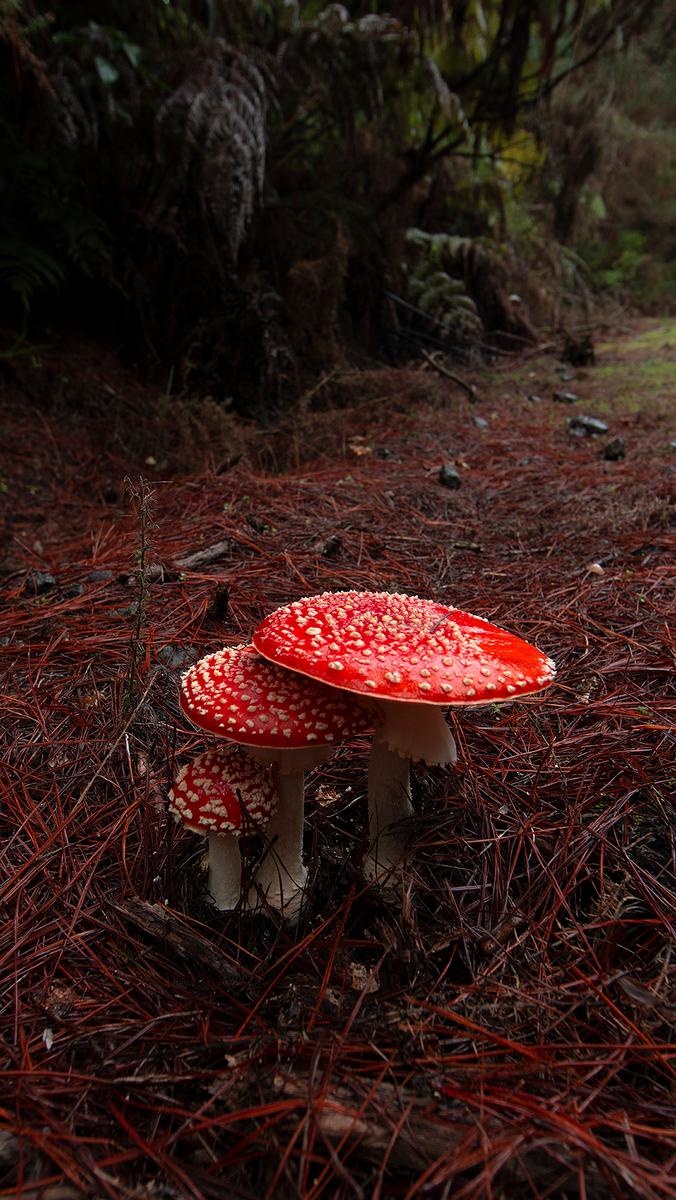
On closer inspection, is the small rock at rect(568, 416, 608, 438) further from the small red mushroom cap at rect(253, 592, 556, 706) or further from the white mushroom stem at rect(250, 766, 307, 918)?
the white mushroom stem at rect(250, 766, 307, 918)

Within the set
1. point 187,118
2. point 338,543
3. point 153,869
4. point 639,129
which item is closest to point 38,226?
point 187,118

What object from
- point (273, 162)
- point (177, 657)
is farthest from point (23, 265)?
point (177, 657)

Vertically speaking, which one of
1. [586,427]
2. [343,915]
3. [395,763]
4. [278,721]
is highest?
[278,721]

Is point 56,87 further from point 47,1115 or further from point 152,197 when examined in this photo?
point 47,1115

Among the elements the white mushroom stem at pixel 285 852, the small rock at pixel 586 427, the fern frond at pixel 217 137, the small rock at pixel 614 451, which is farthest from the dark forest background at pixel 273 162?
the white mushroom stem at pixel 285 852

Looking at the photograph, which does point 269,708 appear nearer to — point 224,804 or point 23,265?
point 224,804

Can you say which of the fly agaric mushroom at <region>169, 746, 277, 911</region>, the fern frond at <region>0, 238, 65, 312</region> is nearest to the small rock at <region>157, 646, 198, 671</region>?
the fly agaric mushroom at <region>169, 746, 277, 911</region>
